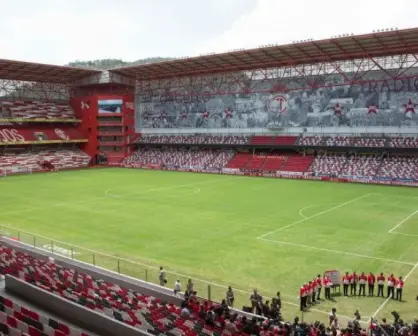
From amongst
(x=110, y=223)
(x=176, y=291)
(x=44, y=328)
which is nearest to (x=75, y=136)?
(x=110, y=223)

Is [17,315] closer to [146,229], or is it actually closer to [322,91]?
[146,229]

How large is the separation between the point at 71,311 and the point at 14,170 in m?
61.5

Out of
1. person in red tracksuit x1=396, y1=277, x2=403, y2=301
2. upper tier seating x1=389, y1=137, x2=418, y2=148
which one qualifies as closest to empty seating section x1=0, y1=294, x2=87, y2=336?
person in red tracksuit x1=396, y1=277, x2=403, y2=301

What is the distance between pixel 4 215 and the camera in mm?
35312

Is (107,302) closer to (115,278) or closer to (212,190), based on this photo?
(115,278)

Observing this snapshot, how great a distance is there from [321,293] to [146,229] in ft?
48.4

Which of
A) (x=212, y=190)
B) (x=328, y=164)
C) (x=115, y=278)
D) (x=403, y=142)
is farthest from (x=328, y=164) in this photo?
(x=115, y=278)

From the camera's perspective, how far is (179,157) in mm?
75750

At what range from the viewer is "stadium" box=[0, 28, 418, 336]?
15703 millimetres

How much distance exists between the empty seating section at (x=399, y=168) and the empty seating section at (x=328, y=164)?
552 centimetres

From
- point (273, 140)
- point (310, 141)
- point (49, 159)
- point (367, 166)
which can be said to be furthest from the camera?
point (49, 159)

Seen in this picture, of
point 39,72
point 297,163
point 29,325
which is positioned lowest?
point 297,163

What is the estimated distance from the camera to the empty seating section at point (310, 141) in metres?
63.6

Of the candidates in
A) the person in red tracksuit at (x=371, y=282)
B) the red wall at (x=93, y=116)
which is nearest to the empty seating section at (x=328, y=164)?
the red wall at (x=93, y=116)
